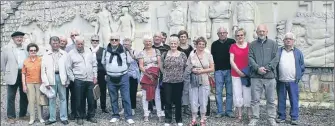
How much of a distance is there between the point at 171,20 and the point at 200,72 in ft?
10.7

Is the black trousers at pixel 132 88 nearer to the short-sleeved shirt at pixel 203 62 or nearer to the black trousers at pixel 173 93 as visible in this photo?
the black trousers at pixel 173 93

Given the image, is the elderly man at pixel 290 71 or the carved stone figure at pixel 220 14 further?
the carved stone figure at pixel 220 14

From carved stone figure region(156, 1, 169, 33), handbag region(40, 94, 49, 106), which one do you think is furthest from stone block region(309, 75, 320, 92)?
handbag region(40, 94, 49, 106)

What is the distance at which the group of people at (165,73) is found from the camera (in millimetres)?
6402

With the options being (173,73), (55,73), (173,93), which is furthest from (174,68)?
(55,73)

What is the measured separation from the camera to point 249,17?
875 centimetres

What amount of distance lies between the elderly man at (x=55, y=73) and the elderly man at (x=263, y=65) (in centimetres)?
291

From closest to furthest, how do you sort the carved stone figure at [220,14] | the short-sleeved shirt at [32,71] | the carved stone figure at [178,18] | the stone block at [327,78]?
the short-sleeved shirt at [32,71] → the stone block at [327,78] → the carved stone figure at [220,14] → the carved stone figure at [178,18]

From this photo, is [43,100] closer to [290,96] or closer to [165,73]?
[165,73]

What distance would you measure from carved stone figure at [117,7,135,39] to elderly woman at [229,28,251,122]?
3686 mm

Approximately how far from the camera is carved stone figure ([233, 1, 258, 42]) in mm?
8750

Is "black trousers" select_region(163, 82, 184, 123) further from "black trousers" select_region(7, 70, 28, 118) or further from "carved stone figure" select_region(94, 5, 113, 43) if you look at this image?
"carved stone figure" select_region(94, 5, 113, 43)

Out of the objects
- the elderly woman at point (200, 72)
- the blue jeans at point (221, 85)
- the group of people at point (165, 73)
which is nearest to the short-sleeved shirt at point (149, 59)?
the group of people at point (165, 73)

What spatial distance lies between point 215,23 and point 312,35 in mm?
1947
